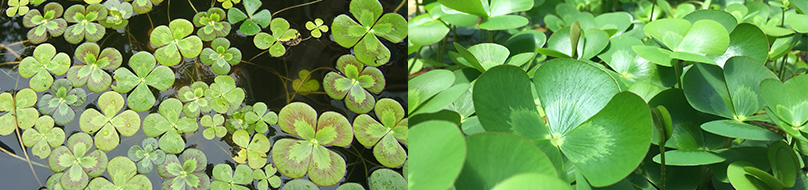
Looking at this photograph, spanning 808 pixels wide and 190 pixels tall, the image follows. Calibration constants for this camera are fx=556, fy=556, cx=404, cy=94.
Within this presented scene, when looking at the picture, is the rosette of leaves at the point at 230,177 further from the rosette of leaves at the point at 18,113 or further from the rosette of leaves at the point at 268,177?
the rosette of leaves at the point at 18,113

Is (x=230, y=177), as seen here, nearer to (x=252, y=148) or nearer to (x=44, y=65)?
(x=252, y=148)

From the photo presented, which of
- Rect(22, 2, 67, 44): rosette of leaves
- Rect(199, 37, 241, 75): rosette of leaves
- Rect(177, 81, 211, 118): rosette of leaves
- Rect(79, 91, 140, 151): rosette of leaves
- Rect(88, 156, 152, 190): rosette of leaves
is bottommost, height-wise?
Rect(88, 156, 152, 190): rosette of leaves

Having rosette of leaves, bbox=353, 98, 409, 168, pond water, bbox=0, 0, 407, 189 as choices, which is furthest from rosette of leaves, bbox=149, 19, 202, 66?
rosette of leaves, bbox=353, 98, 409, 168

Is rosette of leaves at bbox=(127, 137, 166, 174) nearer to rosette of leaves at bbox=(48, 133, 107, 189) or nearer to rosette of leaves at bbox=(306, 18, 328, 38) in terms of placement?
rosette of leaves at bbox=(48, 133, 107, 189)

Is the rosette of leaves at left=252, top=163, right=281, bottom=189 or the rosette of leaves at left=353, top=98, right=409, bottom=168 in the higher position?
the rosette of leaves at left=353, top=98, right=409, bottom=168

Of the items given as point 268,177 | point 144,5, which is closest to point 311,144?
point 268,177

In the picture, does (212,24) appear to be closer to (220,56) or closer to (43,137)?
(220,56)
